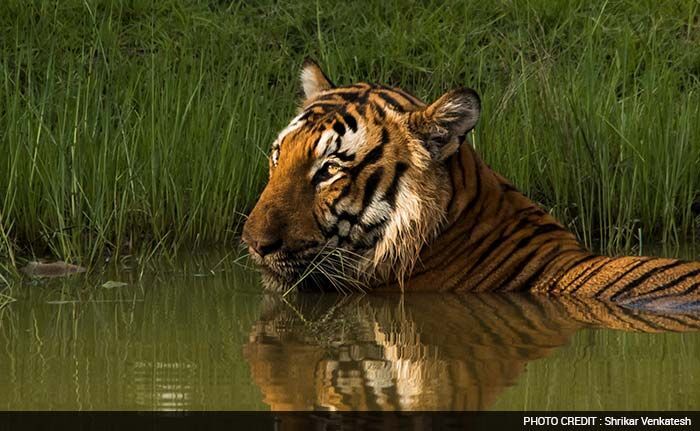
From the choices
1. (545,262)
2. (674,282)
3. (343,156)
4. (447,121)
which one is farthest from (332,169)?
(674,282)

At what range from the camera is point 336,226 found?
5.31 m

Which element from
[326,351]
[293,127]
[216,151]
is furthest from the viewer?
[216,151]

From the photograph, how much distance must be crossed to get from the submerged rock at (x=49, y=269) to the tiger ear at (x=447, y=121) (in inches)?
68.3

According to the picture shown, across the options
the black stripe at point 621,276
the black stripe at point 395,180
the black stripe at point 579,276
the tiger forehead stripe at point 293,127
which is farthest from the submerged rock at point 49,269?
the black stripe at point 621,276

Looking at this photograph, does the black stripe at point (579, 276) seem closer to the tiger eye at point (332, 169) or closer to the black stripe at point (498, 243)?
the black stripe at point (498, 243)

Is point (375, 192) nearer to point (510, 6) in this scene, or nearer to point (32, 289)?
point (32, 289)

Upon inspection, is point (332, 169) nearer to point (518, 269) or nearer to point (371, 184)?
point (371, 184)

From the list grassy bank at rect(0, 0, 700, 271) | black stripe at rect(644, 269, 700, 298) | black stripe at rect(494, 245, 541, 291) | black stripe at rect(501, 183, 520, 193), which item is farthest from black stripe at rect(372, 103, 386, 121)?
grassy bank at rect(0, 0, 700, 271)

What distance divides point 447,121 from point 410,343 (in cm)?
105

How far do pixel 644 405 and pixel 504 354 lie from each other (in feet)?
2.65

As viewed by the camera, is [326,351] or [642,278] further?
[642,278]

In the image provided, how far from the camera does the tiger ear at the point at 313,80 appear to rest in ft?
19.1

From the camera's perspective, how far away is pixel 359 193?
530 cm

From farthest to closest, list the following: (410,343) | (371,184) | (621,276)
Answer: (371,184) → (621,276) → (410,343)
